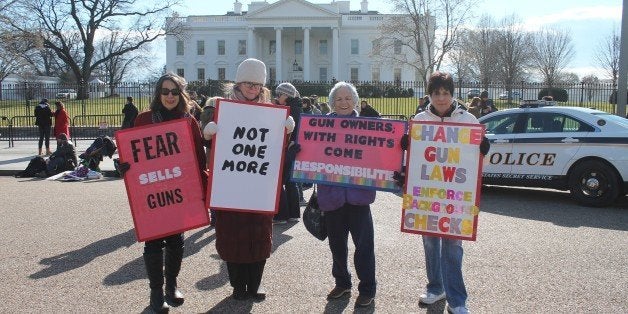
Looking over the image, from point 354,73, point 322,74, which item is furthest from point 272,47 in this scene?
point 354,73

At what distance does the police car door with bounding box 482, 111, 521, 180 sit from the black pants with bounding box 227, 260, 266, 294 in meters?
6.62

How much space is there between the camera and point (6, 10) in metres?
27.1

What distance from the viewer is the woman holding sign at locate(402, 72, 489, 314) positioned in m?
4.57

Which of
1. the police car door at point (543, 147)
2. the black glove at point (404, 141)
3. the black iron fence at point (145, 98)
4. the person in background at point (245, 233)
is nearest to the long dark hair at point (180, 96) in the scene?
the person in background at point (245, 233)

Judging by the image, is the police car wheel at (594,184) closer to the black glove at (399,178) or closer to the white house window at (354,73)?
the black glove at (399,178)

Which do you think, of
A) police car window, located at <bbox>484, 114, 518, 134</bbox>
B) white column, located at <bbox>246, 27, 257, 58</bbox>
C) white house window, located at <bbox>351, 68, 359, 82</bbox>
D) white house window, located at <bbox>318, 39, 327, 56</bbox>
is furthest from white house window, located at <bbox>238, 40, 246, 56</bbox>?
police car window, located at <bbox>484, 114, 518, 134</bbox>

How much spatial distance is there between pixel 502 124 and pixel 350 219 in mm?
6905

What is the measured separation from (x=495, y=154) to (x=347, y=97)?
21.6ft

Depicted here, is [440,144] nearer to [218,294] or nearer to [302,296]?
[302,296]

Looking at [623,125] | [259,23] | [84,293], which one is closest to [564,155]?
[623,125]

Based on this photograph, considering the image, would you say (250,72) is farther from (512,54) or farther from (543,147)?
(512,54)

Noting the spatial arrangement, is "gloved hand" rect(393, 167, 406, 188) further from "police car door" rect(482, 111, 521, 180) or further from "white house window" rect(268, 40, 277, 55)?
"white house window" rect(268, 40, 277, 55)

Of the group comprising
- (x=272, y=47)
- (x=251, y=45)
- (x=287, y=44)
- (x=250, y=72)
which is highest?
(x=287, y=44)

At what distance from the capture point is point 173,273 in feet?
16.4
